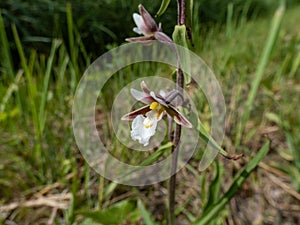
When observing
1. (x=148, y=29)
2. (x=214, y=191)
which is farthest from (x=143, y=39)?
(x=214, y=191)

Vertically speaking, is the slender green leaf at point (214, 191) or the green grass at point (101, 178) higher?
the slender green leaf at point (214, 191)

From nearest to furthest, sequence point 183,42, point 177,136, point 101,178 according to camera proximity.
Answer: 1. point 183,42
2. point 177,136
3. point 101,178

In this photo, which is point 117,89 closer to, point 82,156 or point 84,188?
point 82,156

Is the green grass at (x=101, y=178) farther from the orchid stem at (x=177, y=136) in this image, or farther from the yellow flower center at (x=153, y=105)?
the yellow flower center at (x=153, y=105)

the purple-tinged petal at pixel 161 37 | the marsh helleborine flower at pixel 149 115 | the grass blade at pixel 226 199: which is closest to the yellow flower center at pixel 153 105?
the marsh helleborine flower at pixel 149 115

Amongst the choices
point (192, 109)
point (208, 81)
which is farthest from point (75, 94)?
point (192, 109)

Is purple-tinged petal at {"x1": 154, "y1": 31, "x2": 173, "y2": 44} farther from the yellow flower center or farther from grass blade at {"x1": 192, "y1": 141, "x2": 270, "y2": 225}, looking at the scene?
grass blade at {"x1": 192, "y1": 141, "x2": 270, "y2": 225}

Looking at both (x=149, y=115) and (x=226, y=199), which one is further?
(x=226, y=199)

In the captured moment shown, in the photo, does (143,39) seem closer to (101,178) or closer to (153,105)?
(153,105)
